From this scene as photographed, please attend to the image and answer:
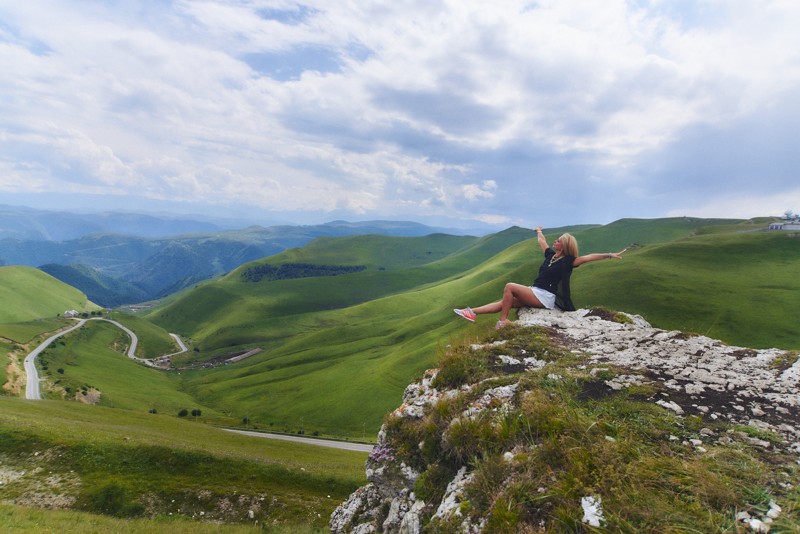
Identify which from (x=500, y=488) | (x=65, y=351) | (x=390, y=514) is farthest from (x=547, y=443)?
(x=65, y=351)

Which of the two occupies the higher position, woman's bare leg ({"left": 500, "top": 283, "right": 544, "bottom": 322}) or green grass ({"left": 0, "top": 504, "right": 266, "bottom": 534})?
woman's bare leg ({"left": 500, "top": 283, "right": 544, "bottom": 322})

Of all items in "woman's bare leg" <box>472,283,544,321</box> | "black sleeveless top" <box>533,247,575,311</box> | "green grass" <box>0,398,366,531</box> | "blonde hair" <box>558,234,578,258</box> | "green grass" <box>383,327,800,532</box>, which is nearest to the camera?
"green grass" <box>383,327,800,532</box>

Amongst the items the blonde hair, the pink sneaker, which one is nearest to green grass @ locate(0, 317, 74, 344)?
the pink sneaker

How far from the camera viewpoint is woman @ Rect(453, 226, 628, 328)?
15.5 m

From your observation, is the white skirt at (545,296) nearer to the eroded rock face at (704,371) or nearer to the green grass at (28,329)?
the eroded rock face at (704,371)

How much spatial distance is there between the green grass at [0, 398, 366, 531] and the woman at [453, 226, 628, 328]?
1829 cm

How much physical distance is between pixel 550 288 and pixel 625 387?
7203 millimetres

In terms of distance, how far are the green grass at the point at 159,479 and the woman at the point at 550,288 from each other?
60.0ft

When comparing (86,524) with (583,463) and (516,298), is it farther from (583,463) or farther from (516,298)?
(583,463)

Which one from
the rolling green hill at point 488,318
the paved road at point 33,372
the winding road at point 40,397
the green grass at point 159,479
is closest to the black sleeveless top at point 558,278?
the green grass at point 159,479

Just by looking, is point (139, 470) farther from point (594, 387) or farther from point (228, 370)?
point (228, 370)

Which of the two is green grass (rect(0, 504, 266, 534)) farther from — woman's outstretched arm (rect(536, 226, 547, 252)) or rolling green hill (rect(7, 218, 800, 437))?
rolling green hill (rect(7, 218, 800, 437))

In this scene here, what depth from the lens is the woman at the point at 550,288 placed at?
15.5 meters

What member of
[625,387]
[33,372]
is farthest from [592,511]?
[33,372]
